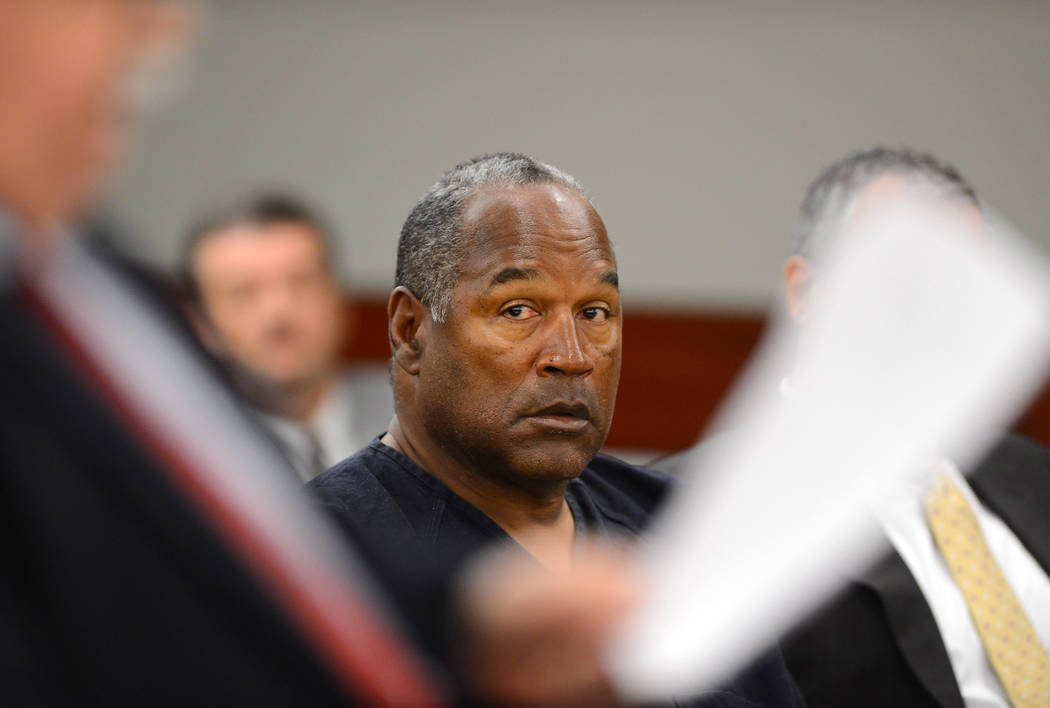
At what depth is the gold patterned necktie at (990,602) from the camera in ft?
5.06

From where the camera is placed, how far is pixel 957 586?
1.63m

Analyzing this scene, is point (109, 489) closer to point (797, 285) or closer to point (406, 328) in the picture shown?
point (406, 328)

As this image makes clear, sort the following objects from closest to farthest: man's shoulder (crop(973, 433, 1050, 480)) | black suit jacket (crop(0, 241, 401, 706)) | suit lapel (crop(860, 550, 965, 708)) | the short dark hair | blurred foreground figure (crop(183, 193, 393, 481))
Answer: black suit jacket (crop(0, 241, 401, 706)) → suit lapel (crop(860, 550, 965, 708)) → man's shoulder (crop(973, 433, 1050, 480)) → blurred foreground figure (crop(183, 193, 393, 481)) → the short dark hair

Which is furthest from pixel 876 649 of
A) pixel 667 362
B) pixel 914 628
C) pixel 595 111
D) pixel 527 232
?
pixel 595 111

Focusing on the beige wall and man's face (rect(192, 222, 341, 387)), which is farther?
the beige wall

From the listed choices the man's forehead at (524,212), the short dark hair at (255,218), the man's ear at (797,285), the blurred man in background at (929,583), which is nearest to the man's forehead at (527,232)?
the man's forehead at (524,212)

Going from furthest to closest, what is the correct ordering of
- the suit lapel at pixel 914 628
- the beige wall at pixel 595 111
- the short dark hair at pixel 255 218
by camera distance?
the beige wall at pixel 595 111 < the short dark hair at pixel 255 218 < the suit lapel at pixel 914 628

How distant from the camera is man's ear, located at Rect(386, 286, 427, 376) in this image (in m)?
1.34

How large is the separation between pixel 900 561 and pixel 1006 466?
1.16ft

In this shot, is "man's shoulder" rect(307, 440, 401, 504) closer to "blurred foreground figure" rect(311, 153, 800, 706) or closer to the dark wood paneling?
"blurred foreground figure" rect(311, 153, 800, 706)

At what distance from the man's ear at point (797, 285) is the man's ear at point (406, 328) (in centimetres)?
56

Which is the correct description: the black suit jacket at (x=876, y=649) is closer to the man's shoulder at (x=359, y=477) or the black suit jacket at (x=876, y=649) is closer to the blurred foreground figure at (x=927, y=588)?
the blurred foreground figure at (x=927, y=588)

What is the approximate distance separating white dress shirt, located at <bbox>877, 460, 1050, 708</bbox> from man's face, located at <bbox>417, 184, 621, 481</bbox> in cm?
61

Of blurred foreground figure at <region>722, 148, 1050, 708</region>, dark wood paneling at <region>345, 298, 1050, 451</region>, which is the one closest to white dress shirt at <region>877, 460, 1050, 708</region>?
blurred foreground figure at <region>722, 148, 1050, 708</region>
